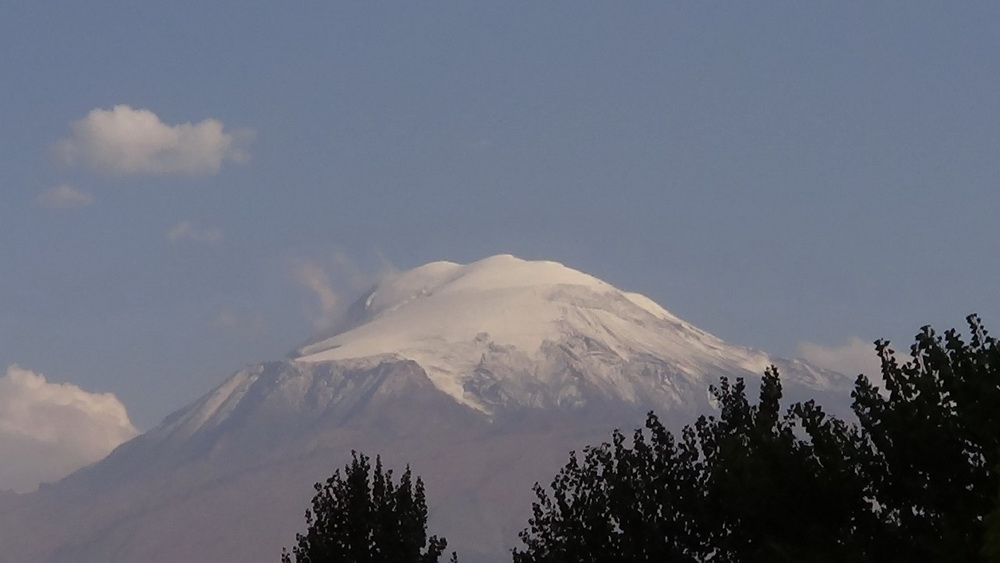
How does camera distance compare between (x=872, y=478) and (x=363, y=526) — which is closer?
(x=872, y=478)

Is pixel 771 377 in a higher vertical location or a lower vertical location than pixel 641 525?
higher

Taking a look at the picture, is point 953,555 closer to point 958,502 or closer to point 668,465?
point 958,502

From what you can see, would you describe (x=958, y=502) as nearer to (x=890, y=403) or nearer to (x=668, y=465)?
(x=890, y=403)

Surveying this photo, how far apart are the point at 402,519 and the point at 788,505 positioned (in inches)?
498

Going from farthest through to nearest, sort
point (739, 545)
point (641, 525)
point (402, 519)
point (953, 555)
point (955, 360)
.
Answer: point (402, 519) < point (641, 525) < point (739, 545) < point (955, 360) < point (953, 555)

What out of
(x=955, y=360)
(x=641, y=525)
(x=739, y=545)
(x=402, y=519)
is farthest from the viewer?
(x=402, y=519)

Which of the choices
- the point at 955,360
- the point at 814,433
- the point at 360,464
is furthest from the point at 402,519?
the point at 955,360

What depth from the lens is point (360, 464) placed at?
1772 inches

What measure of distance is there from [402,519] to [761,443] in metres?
12.0

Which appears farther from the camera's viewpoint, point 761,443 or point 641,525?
point 641,525

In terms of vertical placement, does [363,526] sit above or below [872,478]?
above

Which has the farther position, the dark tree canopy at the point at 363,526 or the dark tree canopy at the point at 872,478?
the dark tree canopy at the point at 363,526

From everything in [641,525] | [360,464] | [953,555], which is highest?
[360,464]

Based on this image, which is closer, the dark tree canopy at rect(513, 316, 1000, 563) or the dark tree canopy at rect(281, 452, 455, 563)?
the dark tree canopy at rect(513, 316, 1000, 563)
